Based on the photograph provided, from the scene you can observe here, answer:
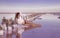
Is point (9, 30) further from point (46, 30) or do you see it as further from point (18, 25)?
point (46, 30)

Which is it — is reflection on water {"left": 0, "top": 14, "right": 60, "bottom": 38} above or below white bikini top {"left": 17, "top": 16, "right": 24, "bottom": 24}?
below

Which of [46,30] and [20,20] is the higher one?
[20,20]

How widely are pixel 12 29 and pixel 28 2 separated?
37cm

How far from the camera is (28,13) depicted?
58.6 inches

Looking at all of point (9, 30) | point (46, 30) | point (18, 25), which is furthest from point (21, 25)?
point (46, 30)

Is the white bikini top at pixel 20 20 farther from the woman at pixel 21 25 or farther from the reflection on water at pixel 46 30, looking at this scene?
the reflection on water at pixel 46 30

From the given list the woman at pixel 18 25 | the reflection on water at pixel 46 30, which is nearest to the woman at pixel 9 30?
the woman at pixel 18 25

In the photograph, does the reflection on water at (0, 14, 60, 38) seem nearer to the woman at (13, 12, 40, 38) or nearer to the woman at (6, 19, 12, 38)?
the woman at (13, 12, 40, 38)

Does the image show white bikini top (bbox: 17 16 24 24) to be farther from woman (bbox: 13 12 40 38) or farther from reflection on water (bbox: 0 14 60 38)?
Result: reflection on water (bbox: 0 14 60 38)

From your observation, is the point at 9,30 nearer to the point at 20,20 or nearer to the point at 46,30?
the point at 20,20

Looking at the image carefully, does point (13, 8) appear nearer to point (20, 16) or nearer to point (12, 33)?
point (20, 16)

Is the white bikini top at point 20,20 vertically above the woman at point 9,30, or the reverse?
the white bikini top at point 20,20

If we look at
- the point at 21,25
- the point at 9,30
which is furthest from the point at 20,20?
the point at 9,30

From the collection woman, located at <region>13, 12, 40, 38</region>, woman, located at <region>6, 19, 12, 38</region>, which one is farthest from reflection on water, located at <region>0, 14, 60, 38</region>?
woman, located at <region>6, 19, 12, 38</region>
